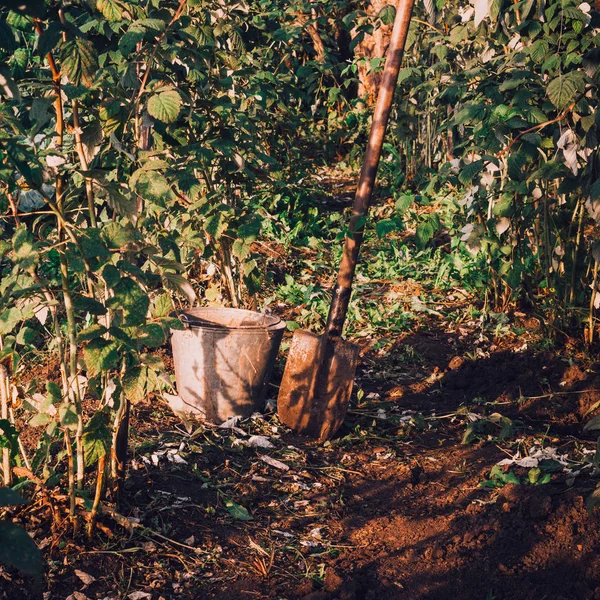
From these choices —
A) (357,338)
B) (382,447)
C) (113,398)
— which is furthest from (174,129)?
(357,338)

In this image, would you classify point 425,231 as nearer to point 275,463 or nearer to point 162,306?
point 275,463

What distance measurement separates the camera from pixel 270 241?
5684 millimetres

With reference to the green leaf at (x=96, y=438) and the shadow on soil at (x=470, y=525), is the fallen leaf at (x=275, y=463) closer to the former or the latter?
the shadow on soil at (x=470, y=525)

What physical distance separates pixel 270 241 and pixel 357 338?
1607 mm

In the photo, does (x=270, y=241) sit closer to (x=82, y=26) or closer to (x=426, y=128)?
(x=426, y=128)

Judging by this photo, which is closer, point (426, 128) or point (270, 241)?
point (270, 241)

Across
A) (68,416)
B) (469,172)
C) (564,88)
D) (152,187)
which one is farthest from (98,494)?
(564,88)

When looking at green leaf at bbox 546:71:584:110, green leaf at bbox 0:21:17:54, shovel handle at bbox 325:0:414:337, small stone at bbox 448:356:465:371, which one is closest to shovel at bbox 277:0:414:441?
shovel handle at bbox 325:0:414:337

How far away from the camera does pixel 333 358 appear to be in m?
3.31

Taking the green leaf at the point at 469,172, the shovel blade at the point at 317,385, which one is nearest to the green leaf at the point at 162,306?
the shovel blade at the point at 317,385

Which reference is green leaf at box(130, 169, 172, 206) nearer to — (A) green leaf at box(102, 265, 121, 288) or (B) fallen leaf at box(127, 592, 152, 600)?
(A) green leaf at box(102, 265, 121, 288)

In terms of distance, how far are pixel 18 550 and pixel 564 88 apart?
256 centimetres

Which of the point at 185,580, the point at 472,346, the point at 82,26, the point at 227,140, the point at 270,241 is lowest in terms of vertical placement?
the point at 185,580

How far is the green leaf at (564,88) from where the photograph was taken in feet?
9.43
